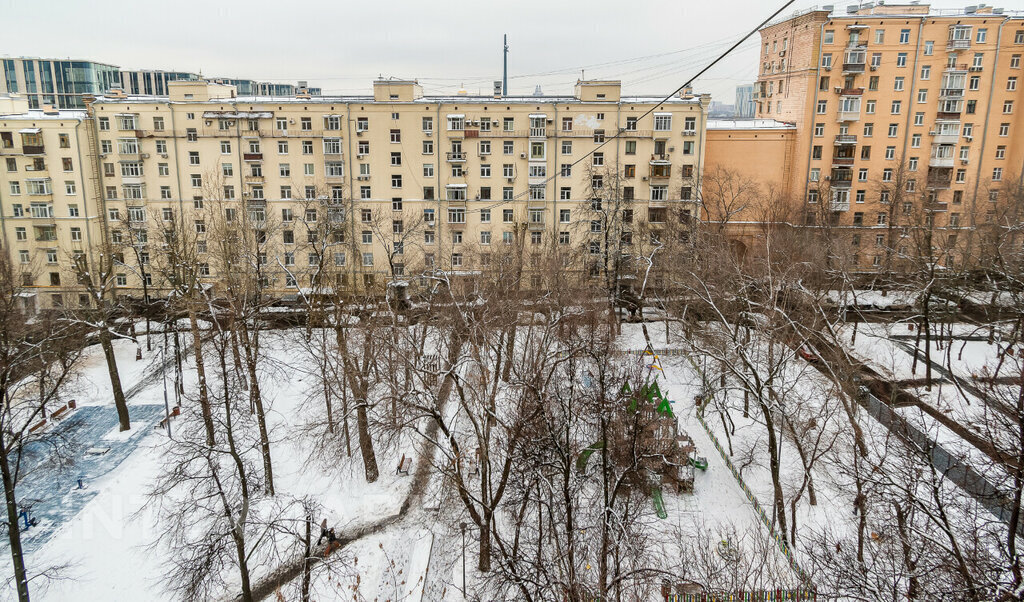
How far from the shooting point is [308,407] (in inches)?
950

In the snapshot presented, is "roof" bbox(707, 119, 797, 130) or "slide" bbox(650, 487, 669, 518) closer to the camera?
"slide" bbox(650, 487, 669, 518)

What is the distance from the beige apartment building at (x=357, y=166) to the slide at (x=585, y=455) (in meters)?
20.0

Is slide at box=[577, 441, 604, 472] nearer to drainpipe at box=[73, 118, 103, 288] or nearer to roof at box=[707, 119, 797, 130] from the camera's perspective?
roof at box=[707, 119, 797, 130]

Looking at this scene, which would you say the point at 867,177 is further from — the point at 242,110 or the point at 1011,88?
the point at 242,110

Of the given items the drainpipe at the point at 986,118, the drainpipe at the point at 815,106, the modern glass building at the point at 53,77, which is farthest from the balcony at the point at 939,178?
the modern glass building at the point at 53,77

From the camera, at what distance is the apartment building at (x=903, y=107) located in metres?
38.6

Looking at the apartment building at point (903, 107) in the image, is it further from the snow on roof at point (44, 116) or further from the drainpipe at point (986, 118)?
the snow on roof at point (44, 116)

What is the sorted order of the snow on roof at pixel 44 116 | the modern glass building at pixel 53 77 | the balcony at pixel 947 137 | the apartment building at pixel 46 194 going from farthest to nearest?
the modern glass building at pixel 53 77 < the balcony at pixel 947 137 < the apartment building at pixel 46 194 < the snow on roof at pixel 44 116

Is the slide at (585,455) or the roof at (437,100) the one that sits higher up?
the roof at (437,100)

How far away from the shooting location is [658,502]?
18.2 meters

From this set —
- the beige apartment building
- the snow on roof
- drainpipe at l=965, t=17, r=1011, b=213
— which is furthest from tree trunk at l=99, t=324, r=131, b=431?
drainpipe at l=965, t=17, r=1011, b=213

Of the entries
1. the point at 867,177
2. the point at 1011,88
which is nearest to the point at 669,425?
the point at 867,177

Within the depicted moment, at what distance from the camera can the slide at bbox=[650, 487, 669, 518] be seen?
17.9 metres

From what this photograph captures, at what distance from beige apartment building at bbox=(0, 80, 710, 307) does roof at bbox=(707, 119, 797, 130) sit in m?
3.82
